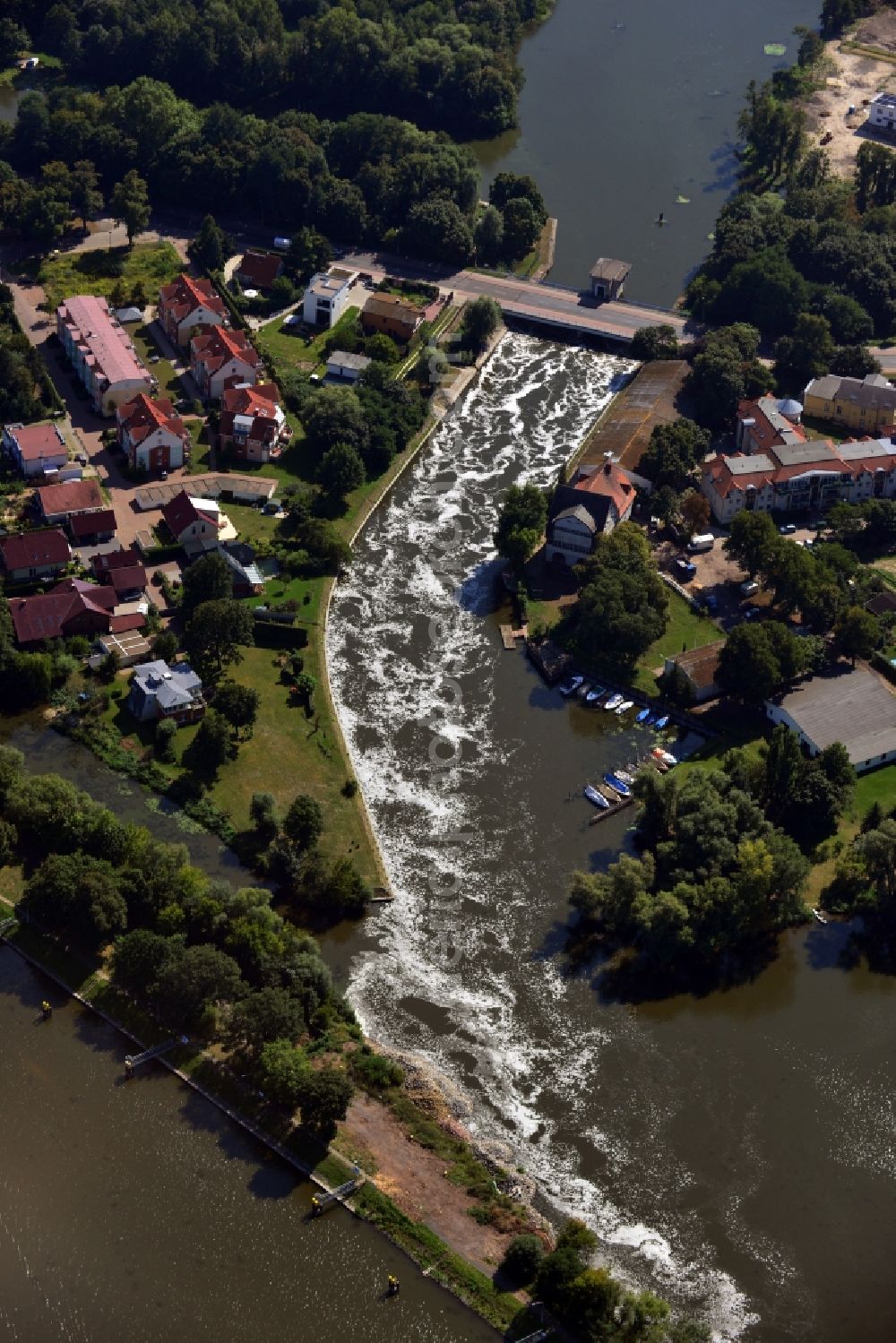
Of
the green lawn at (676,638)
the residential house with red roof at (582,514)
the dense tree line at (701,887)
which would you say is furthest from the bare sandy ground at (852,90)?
the dense tree line at (701,887)

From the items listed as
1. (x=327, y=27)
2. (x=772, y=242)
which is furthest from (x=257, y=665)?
(x=327, y=27)

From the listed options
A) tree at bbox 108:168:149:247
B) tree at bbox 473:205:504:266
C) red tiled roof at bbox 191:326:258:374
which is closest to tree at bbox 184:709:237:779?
red tiled roof at bbox 191:326:258:374

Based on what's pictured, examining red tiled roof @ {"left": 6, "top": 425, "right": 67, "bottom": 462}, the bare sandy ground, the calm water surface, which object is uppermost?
the bare sandy ground

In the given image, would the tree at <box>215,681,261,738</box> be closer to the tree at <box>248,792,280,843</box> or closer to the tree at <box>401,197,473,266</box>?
the tree at <box>248,792,280,843</box>

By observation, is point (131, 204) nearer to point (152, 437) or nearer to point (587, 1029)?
point (152, 437)

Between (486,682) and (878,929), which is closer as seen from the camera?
(878,929)

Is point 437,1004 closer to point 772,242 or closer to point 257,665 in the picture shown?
point 257,665

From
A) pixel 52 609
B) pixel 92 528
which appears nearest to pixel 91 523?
pixel 92 528
